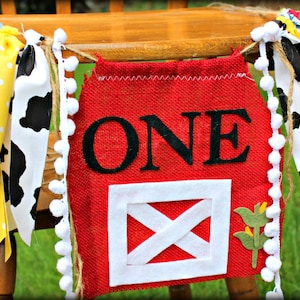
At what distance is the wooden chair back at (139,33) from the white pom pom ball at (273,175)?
167mm

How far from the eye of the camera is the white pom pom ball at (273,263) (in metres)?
0.77

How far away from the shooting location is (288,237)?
1472mm

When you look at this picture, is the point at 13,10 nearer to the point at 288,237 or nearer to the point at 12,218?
the point at 12,218

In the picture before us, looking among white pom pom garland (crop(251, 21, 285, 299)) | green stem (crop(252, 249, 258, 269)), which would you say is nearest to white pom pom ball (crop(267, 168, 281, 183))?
white pom pom garland (crop(251, 21, 285, 299))

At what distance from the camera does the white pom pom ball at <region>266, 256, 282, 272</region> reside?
2.52 ft

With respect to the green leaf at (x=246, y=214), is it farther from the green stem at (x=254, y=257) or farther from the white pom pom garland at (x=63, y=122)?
the white pom pom garland at (x=63, y=122)

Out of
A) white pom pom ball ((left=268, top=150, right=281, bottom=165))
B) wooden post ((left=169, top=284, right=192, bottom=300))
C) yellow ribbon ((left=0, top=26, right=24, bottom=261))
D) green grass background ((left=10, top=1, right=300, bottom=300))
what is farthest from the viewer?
green grass background ((left=10, top=1, right=300, bottom=300))

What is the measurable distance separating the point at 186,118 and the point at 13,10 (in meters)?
0.50

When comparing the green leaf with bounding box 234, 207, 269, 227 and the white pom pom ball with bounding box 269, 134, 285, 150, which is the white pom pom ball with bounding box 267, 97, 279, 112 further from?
the green leaf with bounding box 234, 207, 269, 227

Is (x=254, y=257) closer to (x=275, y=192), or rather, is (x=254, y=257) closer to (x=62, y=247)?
(x=275, y=192)

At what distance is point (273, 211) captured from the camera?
750mm

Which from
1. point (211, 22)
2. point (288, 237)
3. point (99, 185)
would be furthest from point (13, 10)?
point (288, 237)

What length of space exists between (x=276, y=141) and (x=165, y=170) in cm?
15

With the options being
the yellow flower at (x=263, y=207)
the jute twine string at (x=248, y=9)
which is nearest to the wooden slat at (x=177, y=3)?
the jute twine string at (x=248, y=9)
